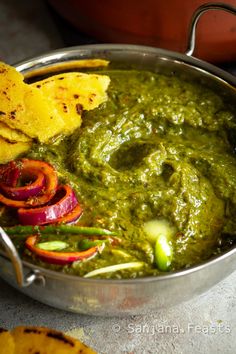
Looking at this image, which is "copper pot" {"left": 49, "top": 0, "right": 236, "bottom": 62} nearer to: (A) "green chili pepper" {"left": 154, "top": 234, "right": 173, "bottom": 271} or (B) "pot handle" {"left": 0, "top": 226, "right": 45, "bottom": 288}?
(A) "green chili pepper" {"left": 154, "top": 234, "right": 173, "bottom": 271}

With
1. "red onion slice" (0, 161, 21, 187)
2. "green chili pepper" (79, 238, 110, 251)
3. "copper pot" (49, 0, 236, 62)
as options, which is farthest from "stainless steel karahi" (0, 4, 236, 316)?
"copper pot" (49, 0, 236, 62)

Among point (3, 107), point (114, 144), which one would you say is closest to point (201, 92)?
point (114, 144)

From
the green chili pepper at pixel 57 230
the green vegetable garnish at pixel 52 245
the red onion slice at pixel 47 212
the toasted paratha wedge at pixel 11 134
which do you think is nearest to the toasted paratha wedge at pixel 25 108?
the toasted paratha wedge at pixel 11 134

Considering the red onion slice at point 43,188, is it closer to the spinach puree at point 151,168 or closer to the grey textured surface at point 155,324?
the spinach puree at point 151,168

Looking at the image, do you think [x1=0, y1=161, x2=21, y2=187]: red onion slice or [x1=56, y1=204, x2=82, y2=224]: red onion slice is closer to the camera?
[x1=56, y1=204, x2=82, y2=224]: red onion slice

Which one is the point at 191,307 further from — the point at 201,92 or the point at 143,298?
the point at 201,92
